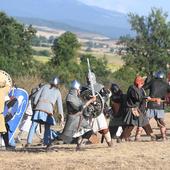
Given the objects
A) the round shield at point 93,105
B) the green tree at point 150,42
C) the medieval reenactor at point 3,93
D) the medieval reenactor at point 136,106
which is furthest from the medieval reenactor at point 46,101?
the green tree at point 150,42

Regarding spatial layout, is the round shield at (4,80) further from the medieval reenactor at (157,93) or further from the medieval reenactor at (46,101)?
the medieval reenactor at (157,93)

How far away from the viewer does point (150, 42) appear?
228ft

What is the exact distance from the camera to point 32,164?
35.5 ft

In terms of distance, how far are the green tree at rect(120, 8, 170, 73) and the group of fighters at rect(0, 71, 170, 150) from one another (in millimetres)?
52201

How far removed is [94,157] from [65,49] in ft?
154

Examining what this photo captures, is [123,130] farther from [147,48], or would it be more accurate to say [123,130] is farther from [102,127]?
[147,48]

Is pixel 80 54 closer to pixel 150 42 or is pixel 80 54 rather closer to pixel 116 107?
pixel 150 42

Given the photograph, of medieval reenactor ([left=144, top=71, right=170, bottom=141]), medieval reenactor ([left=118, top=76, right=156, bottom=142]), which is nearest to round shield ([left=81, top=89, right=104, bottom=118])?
medieval reenactor ([left=118, top=76, right=156, bottom=142])

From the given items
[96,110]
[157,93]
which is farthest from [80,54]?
[96,110]

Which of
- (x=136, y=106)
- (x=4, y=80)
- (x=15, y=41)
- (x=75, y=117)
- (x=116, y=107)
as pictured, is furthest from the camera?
(x=15, y=41)

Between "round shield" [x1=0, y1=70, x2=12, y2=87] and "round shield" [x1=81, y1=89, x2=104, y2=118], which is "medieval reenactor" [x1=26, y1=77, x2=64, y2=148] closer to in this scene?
"round shield" [x1=0, y1=70, x2=12, y2=87]

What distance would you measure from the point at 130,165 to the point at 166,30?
2253 inches

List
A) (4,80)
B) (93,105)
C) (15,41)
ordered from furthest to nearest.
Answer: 1. (15,41)
2. (4,80)
3. (93,105)

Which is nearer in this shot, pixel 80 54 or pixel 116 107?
pixel 116 107
